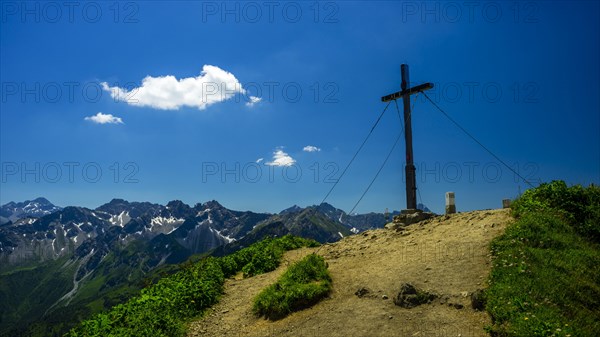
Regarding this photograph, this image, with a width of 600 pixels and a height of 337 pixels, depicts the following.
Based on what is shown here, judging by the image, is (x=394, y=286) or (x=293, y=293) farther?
(x=293, y=293)

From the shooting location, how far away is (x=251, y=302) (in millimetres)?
15438

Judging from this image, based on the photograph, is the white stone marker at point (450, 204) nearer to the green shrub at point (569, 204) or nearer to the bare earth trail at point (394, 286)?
the bare earth trail at point (394, 286)

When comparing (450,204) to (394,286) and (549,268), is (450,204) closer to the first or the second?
(549,268)

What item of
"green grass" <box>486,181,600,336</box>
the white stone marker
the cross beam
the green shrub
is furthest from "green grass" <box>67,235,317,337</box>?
the green shrub

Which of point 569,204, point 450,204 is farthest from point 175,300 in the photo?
point 569,204

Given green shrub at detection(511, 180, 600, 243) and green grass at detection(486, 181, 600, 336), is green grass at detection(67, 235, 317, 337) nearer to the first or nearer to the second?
green grass at detection(486, 181, 600, 336)

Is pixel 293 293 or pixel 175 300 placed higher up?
pixel 293 293

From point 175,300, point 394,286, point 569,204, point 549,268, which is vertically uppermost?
point 569,204

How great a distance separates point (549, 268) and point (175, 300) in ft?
45.6

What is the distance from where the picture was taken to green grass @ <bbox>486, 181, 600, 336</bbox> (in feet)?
32.6

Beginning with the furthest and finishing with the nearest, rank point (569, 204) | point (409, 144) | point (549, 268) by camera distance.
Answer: point (409, 144) → point (569, 204) → point (549, 268)

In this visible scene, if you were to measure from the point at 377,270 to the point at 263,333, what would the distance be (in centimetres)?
557

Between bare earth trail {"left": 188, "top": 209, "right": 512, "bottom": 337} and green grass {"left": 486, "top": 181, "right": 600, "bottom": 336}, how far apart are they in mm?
677

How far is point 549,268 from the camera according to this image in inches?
478
